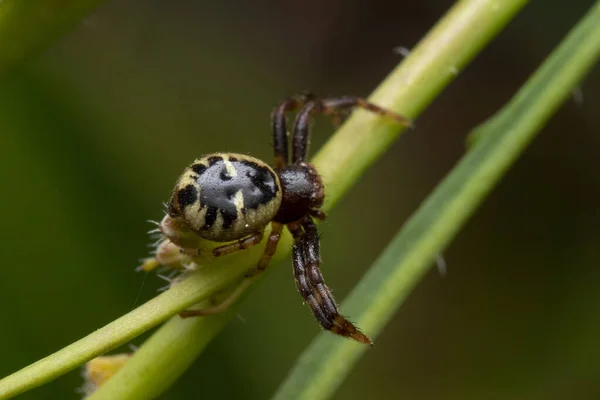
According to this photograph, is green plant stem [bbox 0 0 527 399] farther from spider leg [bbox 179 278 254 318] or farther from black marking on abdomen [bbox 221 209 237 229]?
black marking on abdomen [bbox 221 209 237 229]

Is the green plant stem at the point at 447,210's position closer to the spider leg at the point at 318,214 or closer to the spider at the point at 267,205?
the spider at the point at 267,205

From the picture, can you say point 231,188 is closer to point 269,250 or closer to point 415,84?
point 269,250

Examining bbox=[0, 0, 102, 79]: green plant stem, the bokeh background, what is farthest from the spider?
the bokeh background

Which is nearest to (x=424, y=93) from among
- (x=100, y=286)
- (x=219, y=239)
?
(x=219, y=239)

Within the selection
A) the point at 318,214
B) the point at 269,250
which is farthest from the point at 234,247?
the point at 318,214

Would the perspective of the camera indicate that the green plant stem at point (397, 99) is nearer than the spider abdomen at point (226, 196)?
Yes

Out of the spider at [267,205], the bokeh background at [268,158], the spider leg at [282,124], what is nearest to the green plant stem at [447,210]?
the spider at [267,205]
